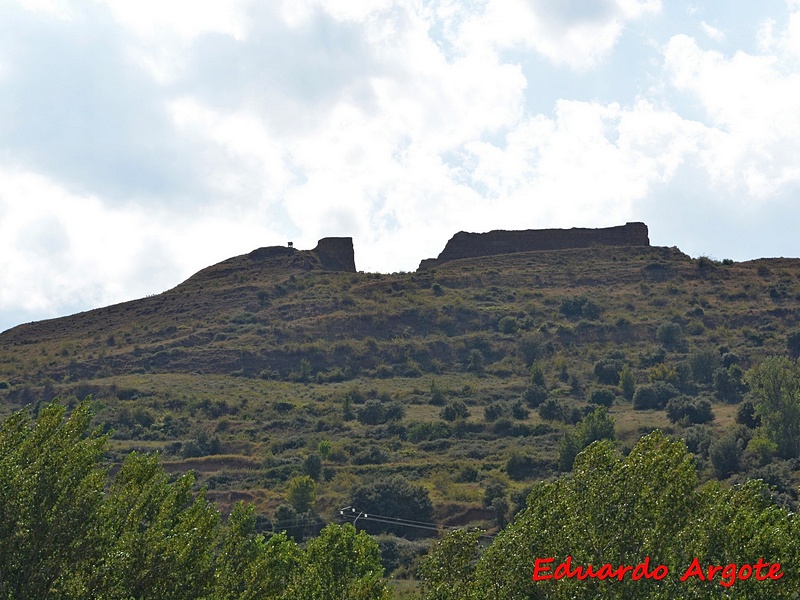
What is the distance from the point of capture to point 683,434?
50.5 meters

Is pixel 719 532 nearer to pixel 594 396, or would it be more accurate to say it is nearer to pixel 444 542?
pixel 444 542

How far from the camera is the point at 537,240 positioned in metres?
92.4

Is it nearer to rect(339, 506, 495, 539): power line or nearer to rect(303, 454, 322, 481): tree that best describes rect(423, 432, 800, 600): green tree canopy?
rect(339, 506, 495, 539): power line

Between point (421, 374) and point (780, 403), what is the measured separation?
27.8 m

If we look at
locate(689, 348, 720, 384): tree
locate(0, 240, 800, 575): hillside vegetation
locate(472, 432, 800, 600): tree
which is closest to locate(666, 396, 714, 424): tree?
locate(0, 240, 800, 575): hillside vegetation

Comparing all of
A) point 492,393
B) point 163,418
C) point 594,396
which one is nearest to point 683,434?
point 594,396

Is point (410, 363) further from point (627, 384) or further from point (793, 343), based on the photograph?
point (793, 343)

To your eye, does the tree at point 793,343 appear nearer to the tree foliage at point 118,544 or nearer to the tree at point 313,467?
the tree at point 313,467

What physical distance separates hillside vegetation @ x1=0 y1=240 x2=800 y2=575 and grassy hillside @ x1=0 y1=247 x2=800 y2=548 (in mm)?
180

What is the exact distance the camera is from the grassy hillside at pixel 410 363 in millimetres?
52375

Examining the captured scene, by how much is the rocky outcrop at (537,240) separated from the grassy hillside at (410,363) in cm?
198

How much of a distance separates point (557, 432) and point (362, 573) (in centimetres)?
3688

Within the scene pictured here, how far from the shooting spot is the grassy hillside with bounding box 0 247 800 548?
172 feet

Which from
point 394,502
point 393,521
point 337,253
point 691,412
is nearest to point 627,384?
point 691,412
